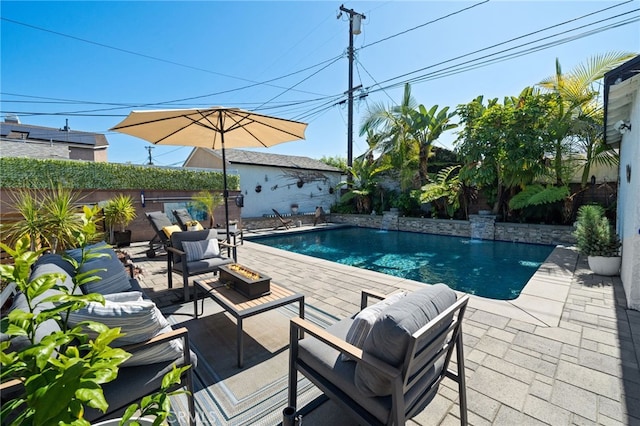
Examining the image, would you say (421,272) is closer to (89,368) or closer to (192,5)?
(89,368)

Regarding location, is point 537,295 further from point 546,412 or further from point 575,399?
point 546,412

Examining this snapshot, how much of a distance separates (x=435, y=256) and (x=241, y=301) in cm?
774

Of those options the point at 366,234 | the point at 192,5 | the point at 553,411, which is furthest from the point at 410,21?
the point at 553,411

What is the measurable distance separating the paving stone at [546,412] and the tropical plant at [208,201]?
34.1 feet

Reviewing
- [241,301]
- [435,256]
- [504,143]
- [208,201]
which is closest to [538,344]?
[241,301]

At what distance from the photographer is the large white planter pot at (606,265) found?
205 inches

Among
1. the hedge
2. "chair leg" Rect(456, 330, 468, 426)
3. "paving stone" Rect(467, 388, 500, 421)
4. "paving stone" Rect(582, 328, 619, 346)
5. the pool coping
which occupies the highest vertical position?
the hedge

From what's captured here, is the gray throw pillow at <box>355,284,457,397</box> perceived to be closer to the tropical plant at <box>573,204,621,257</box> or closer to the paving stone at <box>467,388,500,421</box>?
the paving stone at <box>467,388,500,421</box>

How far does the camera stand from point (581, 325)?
341 centimetres

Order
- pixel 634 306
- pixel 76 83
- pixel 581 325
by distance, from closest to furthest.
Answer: pixel 581 325
pixel 634 306
pixel 76 83

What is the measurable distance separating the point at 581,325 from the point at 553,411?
192cm

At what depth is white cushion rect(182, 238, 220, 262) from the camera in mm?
4602

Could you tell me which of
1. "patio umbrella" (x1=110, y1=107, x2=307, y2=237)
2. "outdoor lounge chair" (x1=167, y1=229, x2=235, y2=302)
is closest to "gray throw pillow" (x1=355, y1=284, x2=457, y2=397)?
"outdoor lounge chair" (x1=167, y1=229, x2=235, y2=302)

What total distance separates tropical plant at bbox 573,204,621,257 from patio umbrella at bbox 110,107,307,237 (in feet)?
19.5
